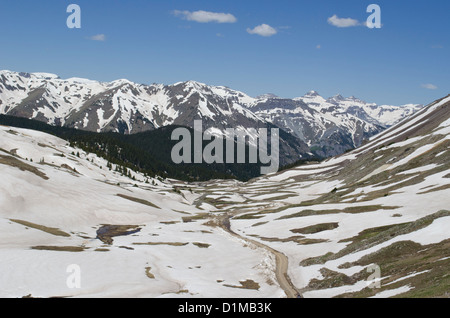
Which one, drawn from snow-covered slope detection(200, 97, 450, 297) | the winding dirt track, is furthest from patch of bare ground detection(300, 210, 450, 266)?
the winding dirt track

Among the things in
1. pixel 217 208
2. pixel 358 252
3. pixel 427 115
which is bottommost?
pixel 217 208

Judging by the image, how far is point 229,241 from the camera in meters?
84.2

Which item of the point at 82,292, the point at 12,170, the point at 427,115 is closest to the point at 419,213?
the point at 82,292

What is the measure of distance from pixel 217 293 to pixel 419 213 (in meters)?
39.6

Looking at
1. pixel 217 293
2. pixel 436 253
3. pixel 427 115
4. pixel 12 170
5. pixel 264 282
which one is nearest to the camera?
pixel 436 253

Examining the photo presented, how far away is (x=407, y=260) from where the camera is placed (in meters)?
42.8

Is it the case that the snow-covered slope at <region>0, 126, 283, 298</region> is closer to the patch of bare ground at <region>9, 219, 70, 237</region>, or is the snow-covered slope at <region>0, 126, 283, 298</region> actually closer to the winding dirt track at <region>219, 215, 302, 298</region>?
→ the patch of bare ground at <region>9, 219, 70, 237</region>

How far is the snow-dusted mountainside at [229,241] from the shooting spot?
141ft

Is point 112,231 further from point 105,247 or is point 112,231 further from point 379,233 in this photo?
point 379,233

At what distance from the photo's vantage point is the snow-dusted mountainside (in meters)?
42.9

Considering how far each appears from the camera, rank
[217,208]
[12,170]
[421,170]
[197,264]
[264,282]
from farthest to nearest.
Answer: [217,208], [12,170], [421,170], [197,264], [264,282]

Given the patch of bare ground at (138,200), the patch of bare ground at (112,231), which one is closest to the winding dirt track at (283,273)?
the patch of bare ground at (112,231)

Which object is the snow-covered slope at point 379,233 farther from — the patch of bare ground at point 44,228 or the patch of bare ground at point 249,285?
the patch of bare ground at point 44,228

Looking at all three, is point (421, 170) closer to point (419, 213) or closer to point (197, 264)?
point (419, 213)
